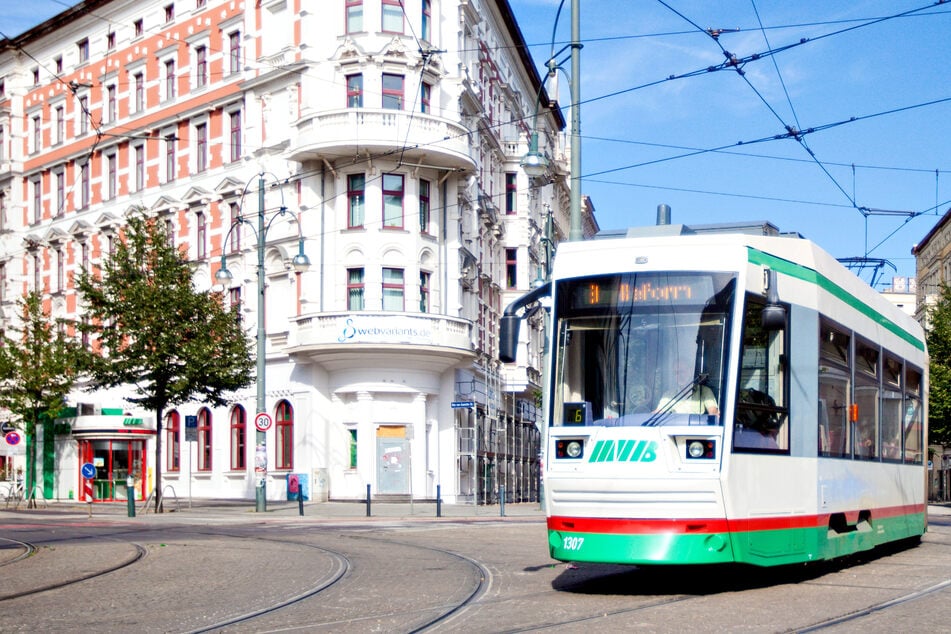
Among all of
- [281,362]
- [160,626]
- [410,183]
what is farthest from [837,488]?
[281,362]

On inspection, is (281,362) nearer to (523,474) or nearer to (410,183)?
(410,183)

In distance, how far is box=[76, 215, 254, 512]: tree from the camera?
33.8 meters

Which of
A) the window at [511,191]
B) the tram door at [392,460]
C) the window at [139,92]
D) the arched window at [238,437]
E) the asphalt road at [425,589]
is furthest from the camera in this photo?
the window at [511,191]

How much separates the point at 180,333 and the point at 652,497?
990 inches

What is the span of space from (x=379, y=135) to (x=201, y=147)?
1044 cm

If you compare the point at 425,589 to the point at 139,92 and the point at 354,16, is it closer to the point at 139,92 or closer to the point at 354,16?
the point at 354,16

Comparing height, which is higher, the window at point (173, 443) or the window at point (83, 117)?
the window at point (83, 117)

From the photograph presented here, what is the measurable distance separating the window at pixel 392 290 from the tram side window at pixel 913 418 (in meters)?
22.5

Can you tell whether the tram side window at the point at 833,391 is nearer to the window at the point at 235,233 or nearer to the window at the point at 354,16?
the window at the point at 354,16

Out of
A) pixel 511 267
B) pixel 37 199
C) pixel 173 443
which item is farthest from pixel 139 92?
pixel 511 267

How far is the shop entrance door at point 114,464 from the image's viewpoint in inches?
1770

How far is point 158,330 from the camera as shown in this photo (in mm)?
33969

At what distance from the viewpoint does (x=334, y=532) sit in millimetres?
23328

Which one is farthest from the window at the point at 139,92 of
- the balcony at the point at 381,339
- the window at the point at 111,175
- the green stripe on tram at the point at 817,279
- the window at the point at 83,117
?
the green stripe on tram at the point at 817,279
